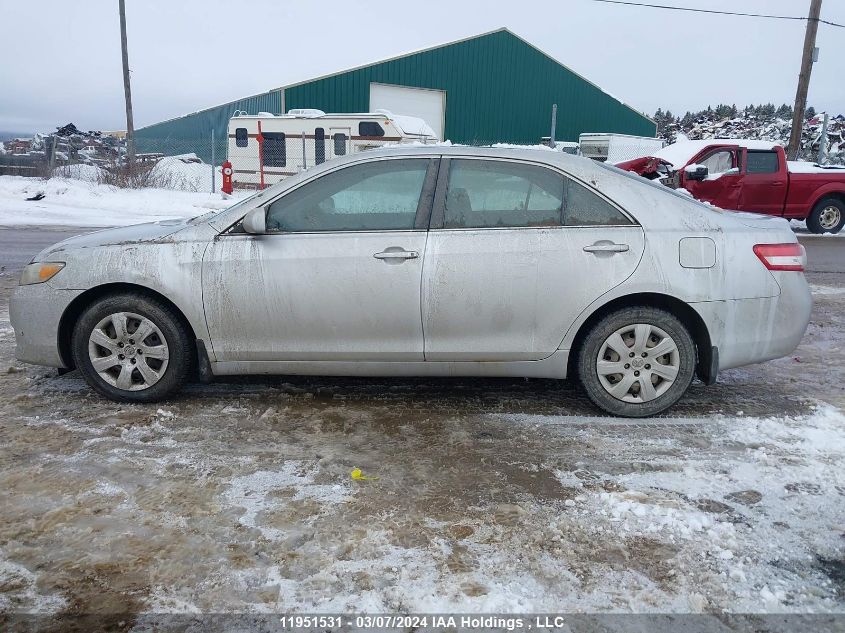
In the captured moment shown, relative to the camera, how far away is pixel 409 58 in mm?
29141

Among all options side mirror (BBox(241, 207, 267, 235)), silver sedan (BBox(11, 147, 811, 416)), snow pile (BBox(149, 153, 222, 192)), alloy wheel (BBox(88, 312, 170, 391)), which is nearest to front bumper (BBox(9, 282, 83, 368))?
silver sedan (BBox(11, 147, 811, 416))

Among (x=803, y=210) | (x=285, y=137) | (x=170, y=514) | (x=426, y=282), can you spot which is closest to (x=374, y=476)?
(x=170, y=514)

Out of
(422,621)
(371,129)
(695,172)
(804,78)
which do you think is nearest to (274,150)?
(371,129)

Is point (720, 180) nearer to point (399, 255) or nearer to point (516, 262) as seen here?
point (516, 262)

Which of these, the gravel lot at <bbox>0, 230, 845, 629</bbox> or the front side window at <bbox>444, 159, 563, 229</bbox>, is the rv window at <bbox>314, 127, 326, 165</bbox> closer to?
the gravel lot at <bbox>0, 230, 845, 629</bbox>

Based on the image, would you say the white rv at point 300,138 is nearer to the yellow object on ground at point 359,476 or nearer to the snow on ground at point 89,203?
the snow on ground at point 89,203

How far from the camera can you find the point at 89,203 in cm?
1927

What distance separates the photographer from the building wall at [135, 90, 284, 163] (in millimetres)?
27641

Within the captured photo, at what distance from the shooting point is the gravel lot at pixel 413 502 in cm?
241

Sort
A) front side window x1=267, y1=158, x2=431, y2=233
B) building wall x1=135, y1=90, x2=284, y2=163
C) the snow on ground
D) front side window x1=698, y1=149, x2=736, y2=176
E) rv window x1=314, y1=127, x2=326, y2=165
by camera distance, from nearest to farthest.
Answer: front side window x1=267, y1=158, x2=431, y2=233
front side window x1=698, y1=149, x2=736, y2=176
the snow on ground
rv window x1=314, y1=127, x2=326, y2=165
building wall x1=135, y1=90, x2=284, y2=163

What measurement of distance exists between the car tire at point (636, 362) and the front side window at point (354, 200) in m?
1.35

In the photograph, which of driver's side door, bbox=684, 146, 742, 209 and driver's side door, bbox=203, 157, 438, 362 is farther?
driver's side door, bbox=684, 146, 742, 209

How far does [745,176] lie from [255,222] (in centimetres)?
1264

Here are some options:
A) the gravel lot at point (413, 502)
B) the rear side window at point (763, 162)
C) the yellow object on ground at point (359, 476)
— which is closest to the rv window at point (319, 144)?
the rear side window at point (763, 162)
